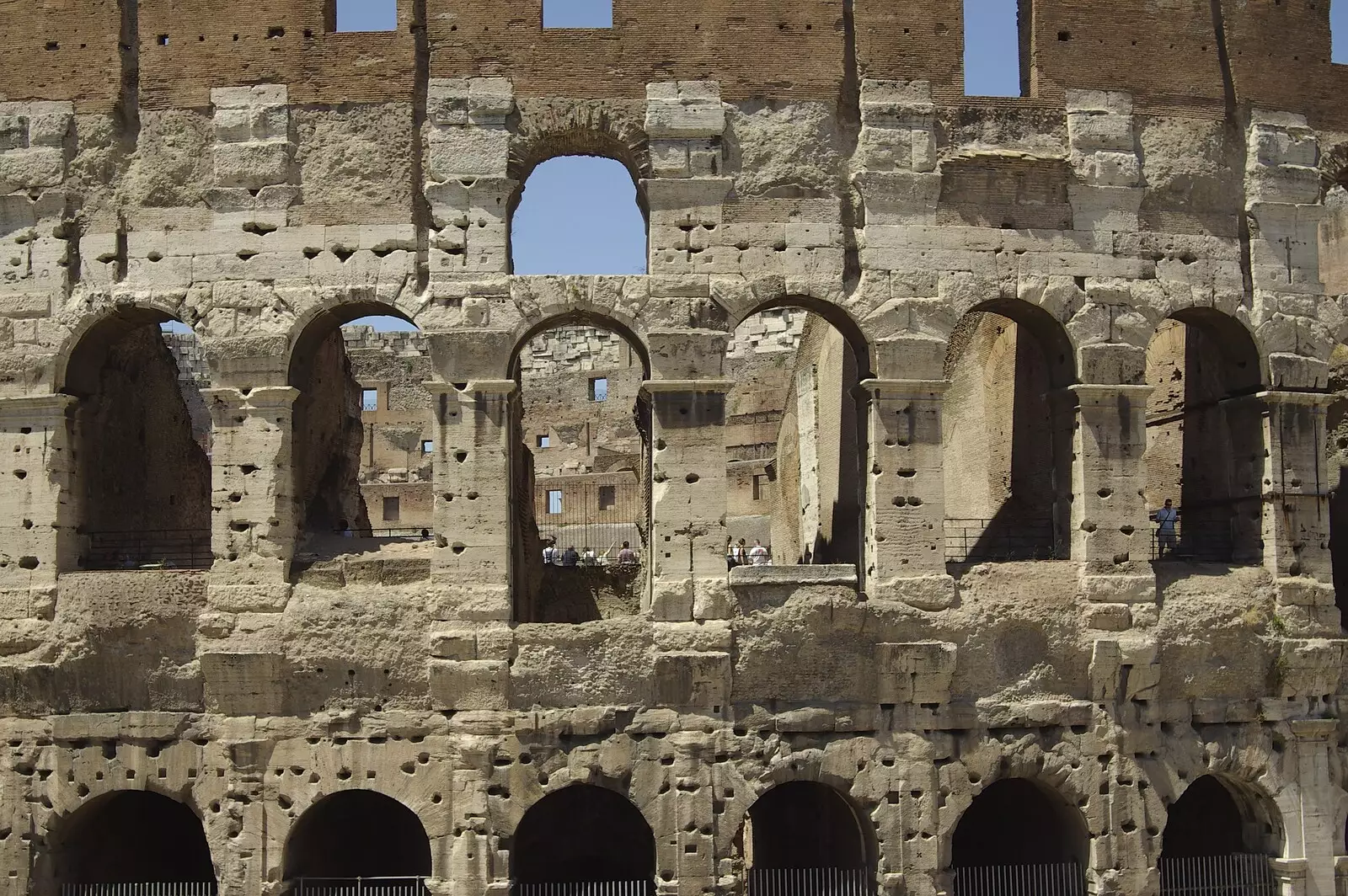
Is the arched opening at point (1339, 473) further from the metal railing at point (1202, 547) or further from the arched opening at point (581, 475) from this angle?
the arched opening at point (581, 475)

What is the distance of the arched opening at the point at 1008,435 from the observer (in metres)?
14.6

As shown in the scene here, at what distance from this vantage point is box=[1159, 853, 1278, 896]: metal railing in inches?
567

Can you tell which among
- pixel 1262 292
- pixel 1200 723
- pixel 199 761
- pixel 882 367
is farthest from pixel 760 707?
pixel 1262 292

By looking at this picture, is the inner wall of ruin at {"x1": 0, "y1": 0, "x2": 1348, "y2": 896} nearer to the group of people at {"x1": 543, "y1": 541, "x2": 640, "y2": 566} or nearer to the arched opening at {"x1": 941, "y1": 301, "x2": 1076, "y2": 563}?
the arched opening at {"x1": 941, "y1": 301, "x2": 1076, "y2": 563}

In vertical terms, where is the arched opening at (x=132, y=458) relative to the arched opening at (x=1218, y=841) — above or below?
above

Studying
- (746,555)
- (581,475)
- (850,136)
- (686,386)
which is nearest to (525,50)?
(850,136)

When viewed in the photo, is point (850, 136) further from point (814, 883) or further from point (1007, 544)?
point (814, 883)

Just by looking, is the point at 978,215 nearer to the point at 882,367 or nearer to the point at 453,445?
the point at 882,367

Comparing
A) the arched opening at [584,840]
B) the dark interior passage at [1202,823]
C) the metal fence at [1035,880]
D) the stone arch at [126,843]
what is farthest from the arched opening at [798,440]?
the stone arch at [126,843]

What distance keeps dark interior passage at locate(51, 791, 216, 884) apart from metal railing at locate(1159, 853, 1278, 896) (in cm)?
958

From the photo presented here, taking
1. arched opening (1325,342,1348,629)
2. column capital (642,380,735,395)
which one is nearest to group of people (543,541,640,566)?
column capital (642,380,735,395)

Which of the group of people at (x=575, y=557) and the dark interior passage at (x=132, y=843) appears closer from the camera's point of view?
the dark interior passage at (x=132, y=843)

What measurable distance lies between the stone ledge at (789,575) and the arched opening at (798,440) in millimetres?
716

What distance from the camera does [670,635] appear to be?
13438 mm
